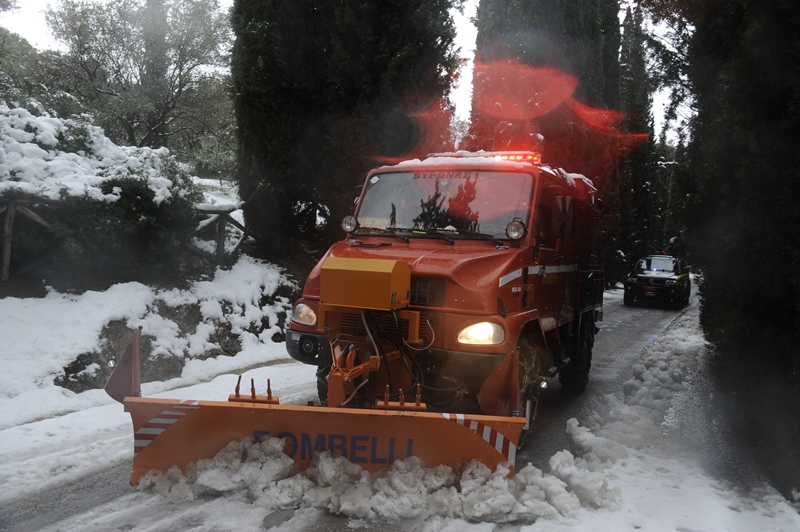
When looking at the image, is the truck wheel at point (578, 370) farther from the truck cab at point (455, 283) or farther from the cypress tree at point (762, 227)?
the cypress tree at point (762, 227)

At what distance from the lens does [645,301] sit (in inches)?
810

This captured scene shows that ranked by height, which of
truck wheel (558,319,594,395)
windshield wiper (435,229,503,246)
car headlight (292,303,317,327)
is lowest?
truck wheel (558,319,594,395)

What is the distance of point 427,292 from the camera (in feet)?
15.6

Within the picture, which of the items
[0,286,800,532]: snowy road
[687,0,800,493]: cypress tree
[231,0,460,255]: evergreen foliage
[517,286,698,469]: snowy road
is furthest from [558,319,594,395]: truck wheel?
[231,0,460,255]: evergreen foliage

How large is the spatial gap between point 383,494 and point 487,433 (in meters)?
0.77

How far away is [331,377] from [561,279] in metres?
3.26

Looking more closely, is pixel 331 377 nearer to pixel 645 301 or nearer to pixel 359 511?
pixel 359 511

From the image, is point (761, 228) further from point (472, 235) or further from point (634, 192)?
point (634, 192)

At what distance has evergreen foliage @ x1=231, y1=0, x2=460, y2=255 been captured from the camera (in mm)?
10719

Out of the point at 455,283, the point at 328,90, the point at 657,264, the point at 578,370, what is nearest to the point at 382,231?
the point at 455,283

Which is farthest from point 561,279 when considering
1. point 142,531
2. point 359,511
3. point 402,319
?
point 142,531

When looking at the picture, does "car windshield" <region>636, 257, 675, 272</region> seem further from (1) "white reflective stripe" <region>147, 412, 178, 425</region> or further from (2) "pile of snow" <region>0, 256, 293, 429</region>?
(1) "white reflective stripe" <region>147, 412, 178, 425</region>

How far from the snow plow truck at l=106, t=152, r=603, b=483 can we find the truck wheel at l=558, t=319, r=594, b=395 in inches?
61.1

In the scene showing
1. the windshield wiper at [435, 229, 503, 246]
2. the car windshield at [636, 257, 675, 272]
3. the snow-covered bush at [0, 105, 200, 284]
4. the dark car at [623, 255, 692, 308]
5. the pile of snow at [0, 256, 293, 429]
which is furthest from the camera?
the car windshield at [636, 257, 675, 272]
